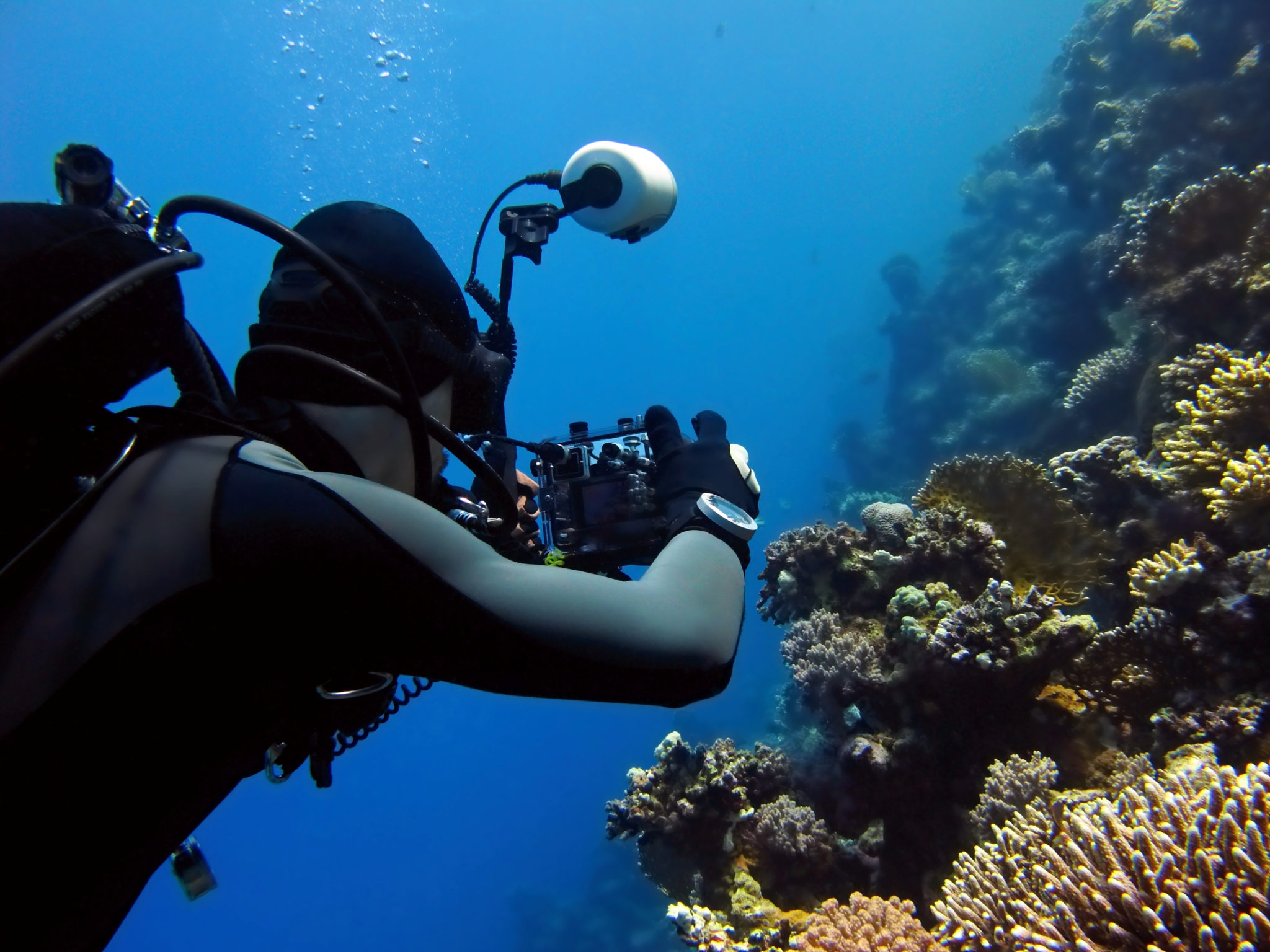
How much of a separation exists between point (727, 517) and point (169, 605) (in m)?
1.29

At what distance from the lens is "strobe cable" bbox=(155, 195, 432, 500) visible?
147 centimetres

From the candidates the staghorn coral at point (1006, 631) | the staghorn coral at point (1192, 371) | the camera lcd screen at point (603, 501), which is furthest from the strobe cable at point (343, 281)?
the staghorn coral at point (1192, 371)

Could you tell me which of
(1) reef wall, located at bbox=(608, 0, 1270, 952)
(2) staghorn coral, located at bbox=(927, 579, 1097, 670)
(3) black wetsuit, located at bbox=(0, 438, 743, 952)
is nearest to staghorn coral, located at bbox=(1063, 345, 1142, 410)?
(1) reef wall, located at bbox=(608, 0, 1270, 952)

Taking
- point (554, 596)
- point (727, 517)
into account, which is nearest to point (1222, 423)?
point (727, 517)

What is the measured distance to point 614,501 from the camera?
297 centimetres

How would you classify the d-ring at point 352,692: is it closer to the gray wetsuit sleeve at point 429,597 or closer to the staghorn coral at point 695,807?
the gray wetsuit sleeve at point 429,597

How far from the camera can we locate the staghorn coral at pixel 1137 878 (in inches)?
92.7

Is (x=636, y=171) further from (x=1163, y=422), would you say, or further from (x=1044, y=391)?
(x=1044, y=391)

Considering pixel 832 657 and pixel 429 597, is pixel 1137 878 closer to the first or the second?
pixel 832 657

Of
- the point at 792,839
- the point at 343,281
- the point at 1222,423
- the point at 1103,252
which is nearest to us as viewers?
the point at 343,281

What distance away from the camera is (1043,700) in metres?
4.47

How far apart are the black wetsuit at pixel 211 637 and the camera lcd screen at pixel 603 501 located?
1.61m

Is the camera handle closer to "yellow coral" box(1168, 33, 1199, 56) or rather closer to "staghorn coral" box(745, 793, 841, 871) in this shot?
"staghorn coral" box(745, 793, 841, 871)

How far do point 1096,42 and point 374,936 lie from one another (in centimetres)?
4608
